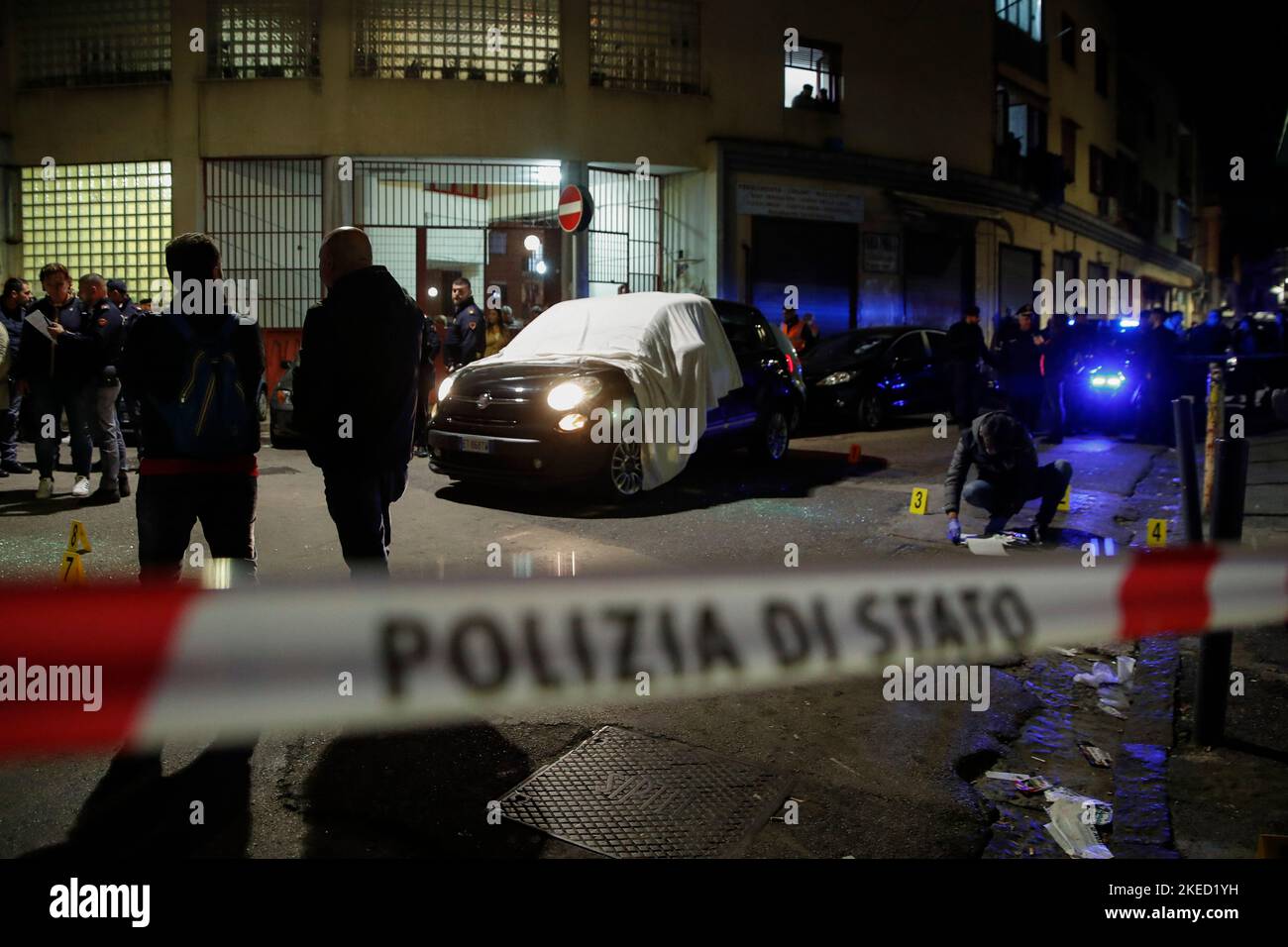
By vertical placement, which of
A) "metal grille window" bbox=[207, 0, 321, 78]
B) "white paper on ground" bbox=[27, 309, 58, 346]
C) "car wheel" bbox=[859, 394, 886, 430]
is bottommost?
"car wheel" bbox=[859, 394, 886, 430]

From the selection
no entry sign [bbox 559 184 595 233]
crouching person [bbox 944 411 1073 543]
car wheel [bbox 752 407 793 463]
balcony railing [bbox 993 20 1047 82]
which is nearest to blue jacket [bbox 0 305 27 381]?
car wheel [bbox 752 407 793 463]

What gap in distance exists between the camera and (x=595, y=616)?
5.42m

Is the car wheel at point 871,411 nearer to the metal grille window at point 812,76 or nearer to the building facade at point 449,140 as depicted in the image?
the building facade at point 449,140

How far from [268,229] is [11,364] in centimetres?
874

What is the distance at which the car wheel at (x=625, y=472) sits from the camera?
845cm

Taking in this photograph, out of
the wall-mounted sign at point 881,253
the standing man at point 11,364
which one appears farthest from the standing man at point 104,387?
the wall-mounted sign at point 881,253

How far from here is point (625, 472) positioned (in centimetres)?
861

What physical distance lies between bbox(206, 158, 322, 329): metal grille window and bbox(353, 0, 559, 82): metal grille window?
2291 millimetres

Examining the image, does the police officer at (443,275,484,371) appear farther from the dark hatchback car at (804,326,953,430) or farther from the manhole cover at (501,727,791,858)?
the manhole cover at (501,727,791,858)

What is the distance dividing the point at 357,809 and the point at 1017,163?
2549 centimetres

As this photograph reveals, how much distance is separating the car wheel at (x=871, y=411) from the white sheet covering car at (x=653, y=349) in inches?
188

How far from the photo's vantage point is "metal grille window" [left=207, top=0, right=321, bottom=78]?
55.1 feet

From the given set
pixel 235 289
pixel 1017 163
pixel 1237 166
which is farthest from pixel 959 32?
pixel 235 289

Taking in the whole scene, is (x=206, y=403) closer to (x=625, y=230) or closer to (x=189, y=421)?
(x=189, y=421)
